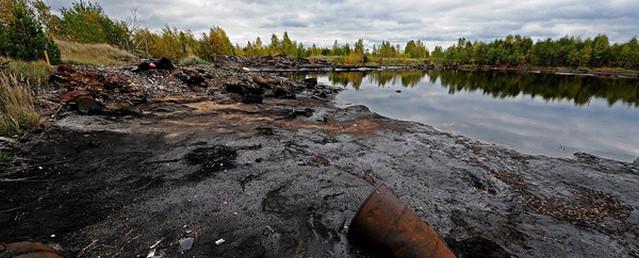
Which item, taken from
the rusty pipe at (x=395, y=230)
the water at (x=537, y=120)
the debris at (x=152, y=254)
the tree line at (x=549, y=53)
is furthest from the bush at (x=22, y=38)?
the tree line at (x=549, y=53)

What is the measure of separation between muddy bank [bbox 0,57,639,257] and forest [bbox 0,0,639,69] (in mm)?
7456

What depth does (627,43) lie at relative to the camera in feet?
217

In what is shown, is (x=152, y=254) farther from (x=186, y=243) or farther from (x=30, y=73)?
(x=30, y=73)

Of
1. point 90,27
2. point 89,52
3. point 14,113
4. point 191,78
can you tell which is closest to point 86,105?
point 14,113

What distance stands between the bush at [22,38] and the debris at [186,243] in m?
15.3

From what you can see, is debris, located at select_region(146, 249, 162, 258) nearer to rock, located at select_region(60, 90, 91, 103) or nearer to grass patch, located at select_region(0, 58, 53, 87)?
rock, located at select_region(60, 90, 91, 103)

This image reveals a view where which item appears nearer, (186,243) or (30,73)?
(186,243)

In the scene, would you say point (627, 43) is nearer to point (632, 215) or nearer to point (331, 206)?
point (632, 215)

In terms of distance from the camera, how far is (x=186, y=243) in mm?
2863

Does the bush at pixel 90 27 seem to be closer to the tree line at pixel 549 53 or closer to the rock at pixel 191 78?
the rock at pixel 191 78

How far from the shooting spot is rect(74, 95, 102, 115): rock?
7211mm

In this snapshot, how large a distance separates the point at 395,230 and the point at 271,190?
7.42 feet

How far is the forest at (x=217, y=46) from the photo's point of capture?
39.7ft

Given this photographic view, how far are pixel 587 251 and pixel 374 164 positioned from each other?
351 centimetres
